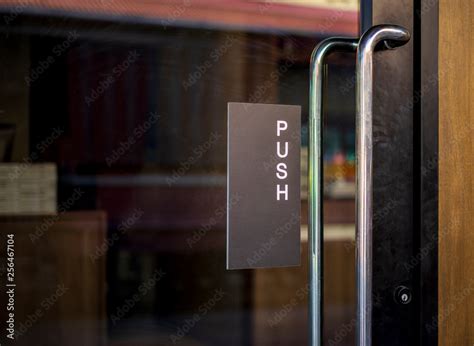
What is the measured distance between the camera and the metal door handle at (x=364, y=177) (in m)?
1.00

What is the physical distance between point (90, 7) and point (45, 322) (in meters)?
0.49

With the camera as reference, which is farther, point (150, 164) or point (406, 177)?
point (406, 177)

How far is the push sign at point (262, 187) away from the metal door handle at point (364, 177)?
0.11 meters

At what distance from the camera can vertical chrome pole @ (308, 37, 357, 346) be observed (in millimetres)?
1004

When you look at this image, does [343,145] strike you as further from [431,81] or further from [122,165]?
[122,165]

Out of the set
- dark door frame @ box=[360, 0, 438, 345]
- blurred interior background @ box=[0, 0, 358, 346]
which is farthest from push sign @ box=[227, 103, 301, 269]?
dark door frame @ box=[360, 0, 438, 345]

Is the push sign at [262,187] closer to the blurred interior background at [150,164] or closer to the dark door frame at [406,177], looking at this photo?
the blurred interior background at [150,164]

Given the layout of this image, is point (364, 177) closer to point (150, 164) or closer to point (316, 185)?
point (316, 185)

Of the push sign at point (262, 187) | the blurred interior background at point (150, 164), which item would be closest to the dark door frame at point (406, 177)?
the blurred interior background at point (150, 164)

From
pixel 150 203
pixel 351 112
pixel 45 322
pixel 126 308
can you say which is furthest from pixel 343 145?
pixel 45 322

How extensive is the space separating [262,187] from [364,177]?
18cm

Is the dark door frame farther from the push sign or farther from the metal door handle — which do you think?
the push sign

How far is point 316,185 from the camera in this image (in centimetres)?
101

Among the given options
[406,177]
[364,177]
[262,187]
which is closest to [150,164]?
[262,187]
